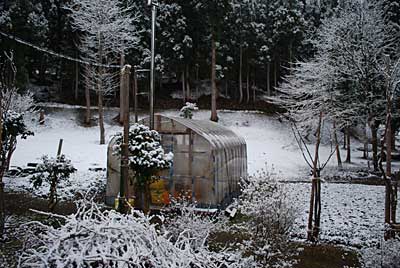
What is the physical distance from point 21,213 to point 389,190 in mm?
7544

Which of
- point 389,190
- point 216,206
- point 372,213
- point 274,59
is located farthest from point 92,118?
point 389,190

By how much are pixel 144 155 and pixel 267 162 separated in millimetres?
10480

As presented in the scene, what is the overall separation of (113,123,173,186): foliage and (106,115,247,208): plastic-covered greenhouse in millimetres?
1585

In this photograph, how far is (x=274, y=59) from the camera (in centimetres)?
2609

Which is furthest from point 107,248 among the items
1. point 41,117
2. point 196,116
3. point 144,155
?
point 196,116

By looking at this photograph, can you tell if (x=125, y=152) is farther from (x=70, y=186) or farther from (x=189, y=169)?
(x=70, y=186)

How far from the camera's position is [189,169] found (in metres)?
8.71

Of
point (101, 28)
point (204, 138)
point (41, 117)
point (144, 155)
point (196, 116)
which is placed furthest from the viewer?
point (196, 116)

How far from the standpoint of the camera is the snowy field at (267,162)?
23.9ft

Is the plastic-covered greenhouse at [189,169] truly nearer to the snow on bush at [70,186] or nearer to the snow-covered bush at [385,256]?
the snow on bush at [70,186]

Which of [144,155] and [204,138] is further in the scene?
[204,138]

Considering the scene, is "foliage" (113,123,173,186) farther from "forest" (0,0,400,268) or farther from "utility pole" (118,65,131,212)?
"utility pole" (118,65,131,212)

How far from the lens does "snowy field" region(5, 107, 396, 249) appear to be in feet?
23.9

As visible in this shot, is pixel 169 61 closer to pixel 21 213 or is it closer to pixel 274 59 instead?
pixel 274 59
